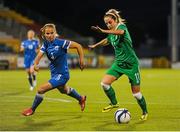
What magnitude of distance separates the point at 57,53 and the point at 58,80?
0.58 meters

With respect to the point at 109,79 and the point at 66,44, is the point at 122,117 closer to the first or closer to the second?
the point at 109,79

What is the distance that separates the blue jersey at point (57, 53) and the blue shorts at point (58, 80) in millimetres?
51

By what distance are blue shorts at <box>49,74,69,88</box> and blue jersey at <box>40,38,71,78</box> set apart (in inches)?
2.0

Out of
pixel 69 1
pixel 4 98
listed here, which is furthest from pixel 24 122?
pixel 69 1

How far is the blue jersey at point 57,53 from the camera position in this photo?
10406 millimetres

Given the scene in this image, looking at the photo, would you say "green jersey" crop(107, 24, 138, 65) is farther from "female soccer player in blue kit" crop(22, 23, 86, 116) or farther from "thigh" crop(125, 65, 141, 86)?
"female soccer player in blue kit" crop(22, 23, 86, 116)

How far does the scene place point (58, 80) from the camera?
10516 millimetres

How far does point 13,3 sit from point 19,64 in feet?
39.5

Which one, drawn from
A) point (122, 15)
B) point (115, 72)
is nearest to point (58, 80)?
point (115, 72)

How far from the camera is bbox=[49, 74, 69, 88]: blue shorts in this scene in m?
10.5

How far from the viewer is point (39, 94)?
1045 cm

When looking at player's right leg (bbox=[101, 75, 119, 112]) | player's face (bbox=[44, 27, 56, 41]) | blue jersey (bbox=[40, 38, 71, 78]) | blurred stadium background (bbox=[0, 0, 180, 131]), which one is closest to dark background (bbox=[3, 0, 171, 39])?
blurred stadium background (bbox=[0, 0, 180, 131])

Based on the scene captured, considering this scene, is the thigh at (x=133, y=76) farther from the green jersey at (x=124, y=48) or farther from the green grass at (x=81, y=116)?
the green grass at (x=81, y=116)

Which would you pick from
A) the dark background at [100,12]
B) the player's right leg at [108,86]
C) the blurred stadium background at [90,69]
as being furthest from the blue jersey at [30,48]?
the dark background at [100,12]
